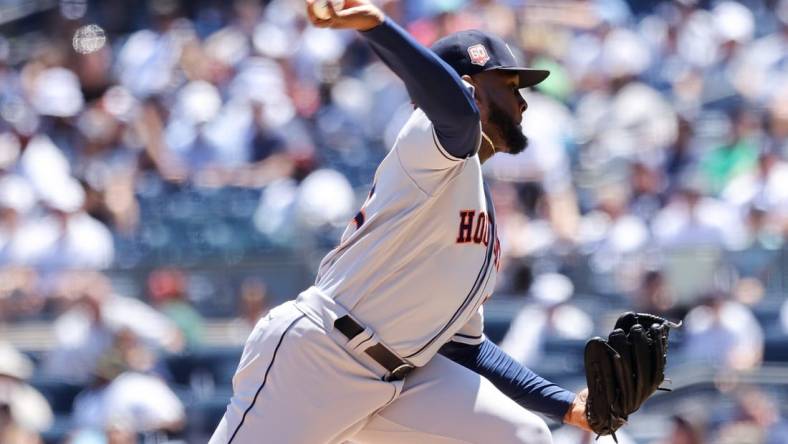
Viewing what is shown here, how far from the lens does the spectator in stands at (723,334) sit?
6.81 m

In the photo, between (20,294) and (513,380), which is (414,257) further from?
(20,294)

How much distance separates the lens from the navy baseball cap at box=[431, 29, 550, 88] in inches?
137

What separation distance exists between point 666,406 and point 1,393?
331cm

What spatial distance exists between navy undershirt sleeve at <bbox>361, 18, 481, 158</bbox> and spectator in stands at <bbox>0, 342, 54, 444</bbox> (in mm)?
4469

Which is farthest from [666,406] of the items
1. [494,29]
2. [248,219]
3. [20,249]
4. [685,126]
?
[20,249]

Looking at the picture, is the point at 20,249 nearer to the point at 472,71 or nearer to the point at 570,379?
the point at 570,379

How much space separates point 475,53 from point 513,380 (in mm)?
891

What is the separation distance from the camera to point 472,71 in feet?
11.4

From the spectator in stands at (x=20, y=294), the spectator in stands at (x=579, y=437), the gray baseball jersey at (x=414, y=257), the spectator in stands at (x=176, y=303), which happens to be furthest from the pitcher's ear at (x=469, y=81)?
the spectator in stands at (x=20, y=294)

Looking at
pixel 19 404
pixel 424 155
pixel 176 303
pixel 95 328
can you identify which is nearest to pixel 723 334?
pixel 176 303

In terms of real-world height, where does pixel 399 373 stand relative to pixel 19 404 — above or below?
above

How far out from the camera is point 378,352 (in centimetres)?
344

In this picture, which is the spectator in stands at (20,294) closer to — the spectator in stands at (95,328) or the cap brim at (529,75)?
the spectator in stands at (95,328)

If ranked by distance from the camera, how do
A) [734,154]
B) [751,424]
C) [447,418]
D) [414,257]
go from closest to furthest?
[414,257] → [447,418] → [751,424] → [734,154]
